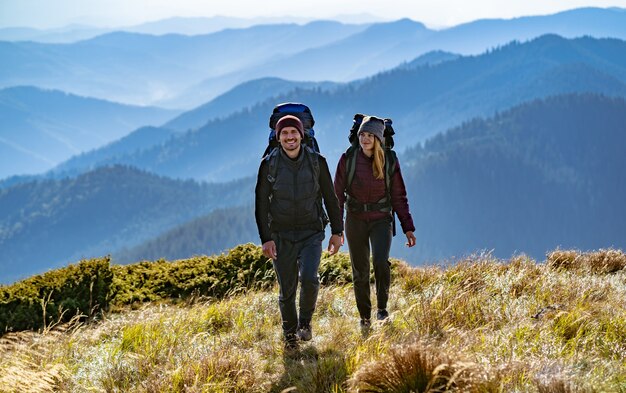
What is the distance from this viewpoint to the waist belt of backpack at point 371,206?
253 inches

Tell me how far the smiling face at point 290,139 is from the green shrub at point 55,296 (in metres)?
4.19

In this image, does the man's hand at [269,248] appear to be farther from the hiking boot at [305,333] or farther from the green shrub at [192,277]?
the green shrub at [192,277]

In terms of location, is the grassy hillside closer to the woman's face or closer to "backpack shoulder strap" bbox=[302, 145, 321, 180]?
"backpack shoulder strap" bbox=[302, 145, 321, 180]

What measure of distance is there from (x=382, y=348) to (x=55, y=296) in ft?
19.8

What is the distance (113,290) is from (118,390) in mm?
5149

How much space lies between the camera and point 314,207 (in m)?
5.82

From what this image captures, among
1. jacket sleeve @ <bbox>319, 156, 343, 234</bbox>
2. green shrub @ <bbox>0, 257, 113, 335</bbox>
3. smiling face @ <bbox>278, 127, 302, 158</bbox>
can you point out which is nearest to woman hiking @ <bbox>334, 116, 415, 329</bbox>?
jacket sleeve @ <bbox>319, 156, 343, 234</bbox>

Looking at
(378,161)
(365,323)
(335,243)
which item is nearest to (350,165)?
(378,161)

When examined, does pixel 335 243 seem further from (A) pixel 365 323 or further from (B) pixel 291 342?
(B) pixel 291 342

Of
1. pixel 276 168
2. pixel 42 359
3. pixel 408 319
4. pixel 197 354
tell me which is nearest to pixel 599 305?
pixel 408 319

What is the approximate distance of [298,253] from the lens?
580 cm

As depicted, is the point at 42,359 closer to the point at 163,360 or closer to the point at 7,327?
the point at 163,360

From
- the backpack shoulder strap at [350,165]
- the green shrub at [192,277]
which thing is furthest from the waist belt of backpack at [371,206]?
the green shrub at [192,277]

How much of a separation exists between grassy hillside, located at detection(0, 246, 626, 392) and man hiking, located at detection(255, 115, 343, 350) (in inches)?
16.5
